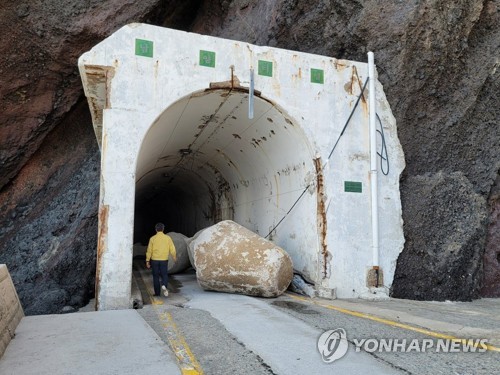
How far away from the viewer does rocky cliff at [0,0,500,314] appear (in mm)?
7941

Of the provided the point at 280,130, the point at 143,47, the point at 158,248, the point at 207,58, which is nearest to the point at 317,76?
the point at 280,130

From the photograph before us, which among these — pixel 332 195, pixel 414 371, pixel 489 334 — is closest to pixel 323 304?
pixel 332 195

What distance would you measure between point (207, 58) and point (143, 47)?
3.57ft

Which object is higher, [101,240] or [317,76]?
[317,76]

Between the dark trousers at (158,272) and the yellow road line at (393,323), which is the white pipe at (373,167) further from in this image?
the dark trousers at (158,272)

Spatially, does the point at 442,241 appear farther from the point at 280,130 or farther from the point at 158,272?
the point at 158,272

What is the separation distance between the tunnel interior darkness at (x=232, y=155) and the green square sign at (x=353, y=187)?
0.65 metres

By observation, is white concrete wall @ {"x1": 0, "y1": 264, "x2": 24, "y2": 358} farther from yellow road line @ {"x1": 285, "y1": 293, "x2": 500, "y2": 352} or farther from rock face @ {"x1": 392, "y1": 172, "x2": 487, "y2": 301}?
rock face @ {"x1": 392, "y1": 172, "x2": 487, "y2": 301}

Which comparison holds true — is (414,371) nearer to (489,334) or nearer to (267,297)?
(489,334)

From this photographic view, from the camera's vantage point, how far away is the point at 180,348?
3824mm

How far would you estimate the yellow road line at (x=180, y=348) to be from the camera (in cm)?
325

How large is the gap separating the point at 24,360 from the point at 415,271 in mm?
6622

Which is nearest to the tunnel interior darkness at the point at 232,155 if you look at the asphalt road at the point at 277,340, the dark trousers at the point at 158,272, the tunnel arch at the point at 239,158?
the tunnel arch at the point at 239,158

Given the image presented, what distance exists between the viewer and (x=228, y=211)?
1287 centimetres
